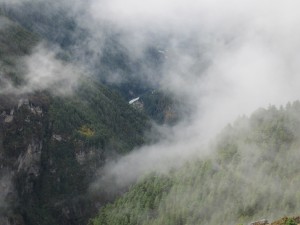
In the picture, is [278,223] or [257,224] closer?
[278,223]

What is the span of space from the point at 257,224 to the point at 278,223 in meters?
15.5

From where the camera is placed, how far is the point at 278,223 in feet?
485

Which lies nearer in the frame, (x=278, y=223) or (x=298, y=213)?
(x=278, y=223)

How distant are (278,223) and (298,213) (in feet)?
181

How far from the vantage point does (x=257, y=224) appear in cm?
16275

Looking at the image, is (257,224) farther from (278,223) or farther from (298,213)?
(298,213)

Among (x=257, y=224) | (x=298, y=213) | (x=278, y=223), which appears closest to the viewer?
(x=278, y=223)

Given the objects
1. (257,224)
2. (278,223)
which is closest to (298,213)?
(257,224)

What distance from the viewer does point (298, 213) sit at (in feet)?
655

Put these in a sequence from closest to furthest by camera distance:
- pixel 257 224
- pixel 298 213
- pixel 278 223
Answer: pixel 278 223, pixel 257 224, pixel 298 213

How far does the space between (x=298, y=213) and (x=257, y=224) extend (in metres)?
42.4
